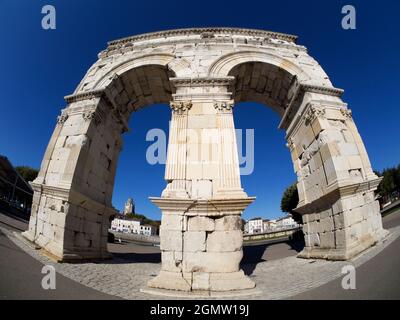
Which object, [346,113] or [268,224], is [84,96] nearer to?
[346,113]

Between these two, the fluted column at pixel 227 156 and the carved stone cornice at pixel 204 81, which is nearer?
the fluted column at pixel 227 156

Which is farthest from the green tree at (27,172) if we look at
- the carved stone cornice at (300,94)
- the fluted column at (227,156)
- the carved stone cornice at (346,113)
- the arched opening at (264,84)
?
the carved stone cornice at (346,113)

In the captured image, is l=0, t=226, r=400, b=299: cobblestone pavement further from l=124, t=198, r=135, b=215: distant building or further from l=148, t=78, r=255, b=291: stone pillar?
l=124, t=198, r=135, b=215: distant building

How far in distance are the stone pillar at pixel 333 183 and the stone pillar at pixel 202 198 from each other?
3401 mm

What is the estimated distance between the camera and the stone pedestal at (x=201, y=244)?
17.2 feet

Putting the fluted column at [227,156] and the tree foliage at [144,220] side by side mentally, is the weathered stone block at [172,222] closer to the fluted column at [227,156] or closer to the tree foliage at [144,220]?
the fluted column at [227,156]

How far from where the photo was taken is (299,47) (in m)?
11.5

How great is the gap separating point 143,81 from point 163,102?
1.74m

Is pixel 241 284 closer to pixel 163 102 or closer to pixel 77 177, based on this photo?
pixel 77 177

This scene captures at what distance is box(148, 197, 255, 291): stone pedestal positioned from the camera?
206 inches

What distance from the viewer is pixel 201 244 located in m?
5.70

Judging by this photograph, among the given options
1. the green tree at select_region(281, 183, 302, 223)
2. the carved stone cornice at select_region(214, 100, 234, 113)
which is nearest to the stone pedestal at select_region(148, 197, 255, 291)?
the carved stone cornice at select_region(214, 100, 234, 113)

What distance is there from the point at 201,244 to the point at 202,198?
1.32 meters
